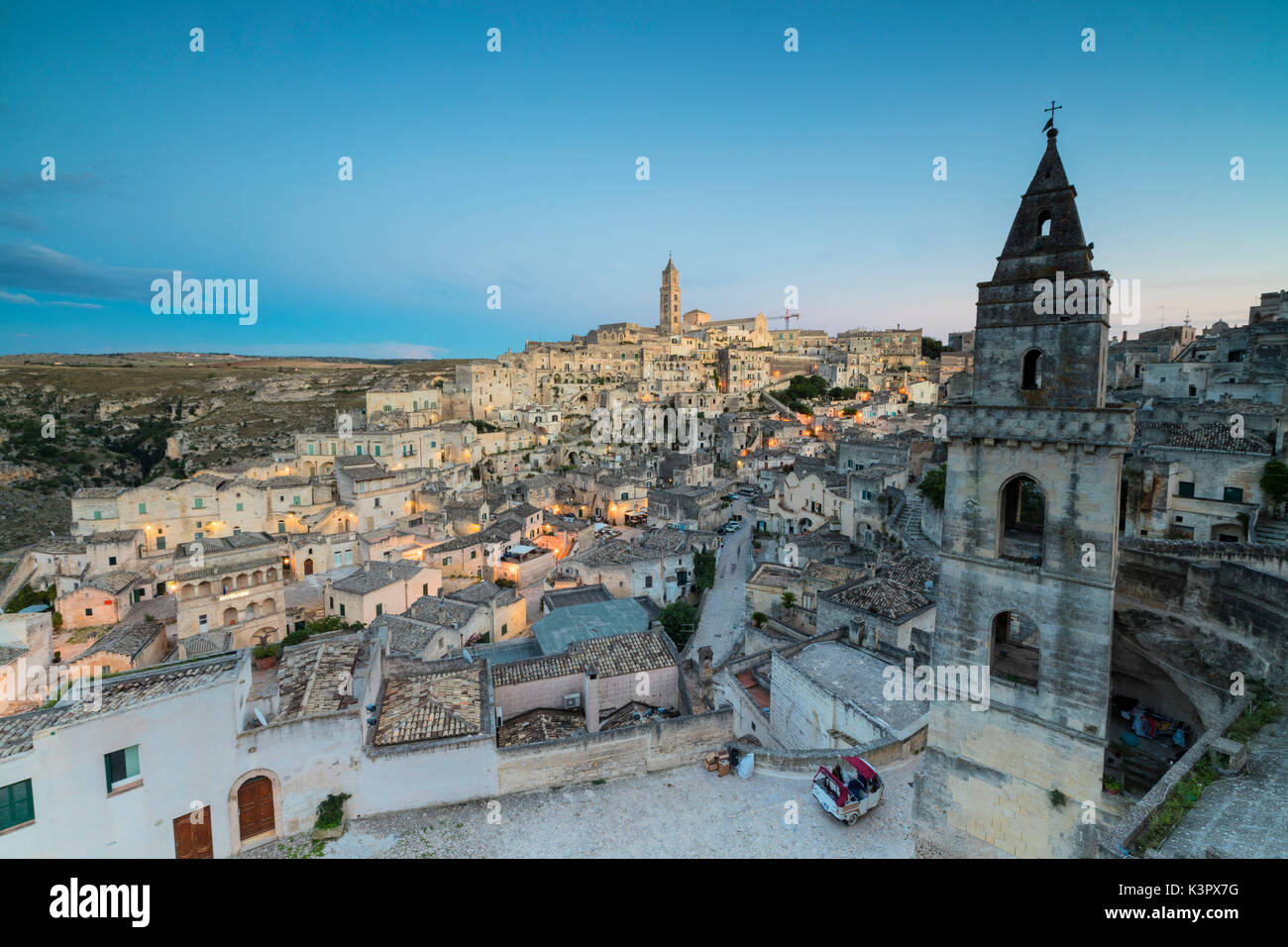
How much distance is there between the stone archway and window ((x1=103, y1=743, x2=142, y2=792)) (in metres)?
1.68

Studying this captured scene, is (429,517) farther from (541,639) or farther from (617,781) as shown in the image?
(617,781)

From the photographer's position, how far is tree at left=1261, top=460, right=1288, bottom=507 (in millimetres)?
19672

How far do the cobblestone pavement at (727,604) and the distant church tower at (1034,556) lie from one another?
13.0 m

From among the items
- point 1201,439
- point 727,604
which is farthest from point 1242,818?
point 727,604

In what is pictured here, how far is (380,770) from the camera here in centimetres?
1241

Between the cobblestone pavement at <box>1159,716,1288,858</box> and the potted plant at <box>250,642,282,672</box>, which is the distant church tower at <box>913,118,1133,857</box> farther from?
the potted plant at <box>250,642,282,672</box>

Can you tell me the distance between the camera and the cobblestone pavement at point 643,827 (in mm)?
11273

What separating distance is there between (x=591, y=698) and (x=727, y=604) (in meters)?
15.7

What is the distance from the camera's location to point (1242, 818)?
812 cm

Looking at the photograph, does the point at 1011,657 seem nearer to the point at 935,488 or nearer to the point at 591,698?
the point at 591,698

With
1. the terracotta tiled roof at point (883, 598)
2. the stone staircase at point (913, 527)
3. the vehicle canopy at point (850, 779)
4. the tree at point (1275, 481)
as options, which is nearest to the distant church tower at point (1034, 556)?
the vehicle canopy at point (850, 779)
